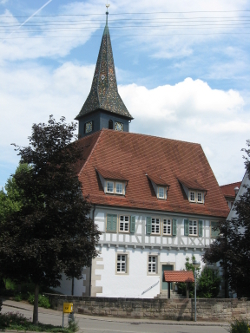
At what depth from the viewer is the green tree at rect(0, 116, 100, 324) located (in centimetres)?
1611

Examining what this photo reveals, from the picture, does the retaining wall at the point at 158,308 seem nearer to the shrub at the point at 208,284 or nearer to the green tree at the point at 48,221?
the green tree at the point at 48,221

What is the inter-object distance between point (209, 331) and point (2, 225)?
8.85 meters

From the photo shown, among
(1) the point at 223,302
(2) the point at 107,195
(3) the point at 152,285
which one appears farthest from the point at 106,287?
(1) the point at 223,302

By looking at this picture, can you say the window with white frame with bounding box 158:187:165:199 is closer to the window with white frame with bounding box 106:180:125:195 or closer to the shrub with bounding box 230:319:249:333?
the window with white frame with bounding box 106:180:125:195

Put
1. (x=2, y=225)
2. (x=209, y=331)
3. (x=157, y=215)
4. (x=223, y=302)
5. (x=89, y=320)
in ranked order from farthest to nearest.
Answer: (x=157, y=215), (x=223, y=302), (x=89, y=320), (x=209, y=331), (x=2, y=225)

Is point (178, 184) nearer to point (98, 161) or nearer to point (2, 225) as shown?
point (98, 161)

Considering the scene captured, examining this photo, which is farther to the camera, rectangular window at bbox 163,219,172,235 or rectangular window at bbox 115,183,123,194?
rectangular window at bbox 163,219,172,235

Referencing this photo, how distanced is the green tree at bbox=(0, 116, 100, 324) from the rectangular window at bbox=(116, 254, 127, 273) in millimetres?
10913

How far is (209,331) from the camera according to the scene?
735 inches

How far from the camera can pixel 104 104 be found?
4594 centimetres

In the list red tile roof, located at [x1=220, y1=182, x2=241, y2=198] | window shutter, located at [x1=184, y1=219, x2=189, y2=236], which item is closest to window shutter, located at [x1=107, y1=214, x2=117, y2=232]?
window shutter, located at [x1=184, y1=219, x2=189, y2=236]

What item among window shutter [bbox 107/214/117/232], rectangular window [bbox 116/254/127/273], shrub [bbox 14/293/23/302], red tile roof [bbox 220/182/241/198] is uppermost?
red tile roof [bbox 220/182/241/198]

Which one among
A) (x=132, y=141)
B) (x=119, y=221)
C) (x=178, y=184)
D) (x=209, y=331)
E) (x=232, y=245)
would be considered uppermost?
(x=132, y=141)

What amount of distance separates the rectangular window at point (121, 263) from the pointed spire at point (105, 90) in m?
20.0
